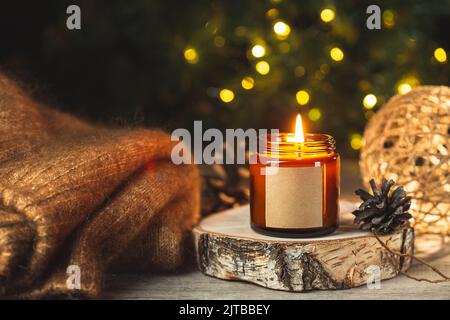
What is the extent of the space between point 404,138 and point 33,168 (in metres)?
0.69

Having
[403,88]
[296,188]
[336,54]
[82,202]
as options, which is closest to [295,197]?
[296,188]

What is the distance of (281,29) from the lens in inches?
65.9

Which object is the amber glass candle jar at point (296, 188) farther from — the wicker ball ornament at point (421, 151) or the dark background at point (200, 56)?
the dark background at point (200, 56)

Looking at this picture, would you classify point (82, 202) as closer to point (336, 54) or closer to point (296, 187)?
point (296, 187)

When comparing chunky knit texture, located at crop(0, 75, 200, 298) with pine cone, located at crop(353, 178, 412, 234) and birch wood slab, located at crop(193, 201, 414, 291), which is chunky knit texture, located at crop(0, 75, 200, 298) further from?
pine cone, located at crop(353, 178, 412, 234)

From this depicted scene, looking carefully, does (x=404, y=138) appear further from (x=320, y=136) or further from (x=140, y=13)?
(x=140, y=13)

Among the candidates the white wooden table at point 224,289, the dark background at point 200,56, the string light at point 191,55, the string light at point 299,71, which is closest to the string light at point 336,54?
the dark background at point 200,56

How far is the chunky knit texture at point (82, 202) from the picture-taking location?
31.8 inches

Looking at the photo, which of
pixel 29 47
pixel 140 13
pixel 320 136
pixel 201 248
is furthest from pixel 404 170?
pixel 29 47

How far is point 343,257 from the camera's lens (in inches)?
35.3

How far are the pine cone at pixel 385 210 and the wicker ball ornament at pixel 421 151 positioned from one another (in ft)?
0.54

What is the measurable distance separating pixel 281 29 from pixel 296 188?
872mm

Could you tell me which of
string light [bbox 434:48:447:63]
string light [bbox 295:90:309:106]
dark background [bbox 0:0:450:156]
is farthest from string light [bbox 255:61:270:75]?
string light [bbox 434:48:447:63]

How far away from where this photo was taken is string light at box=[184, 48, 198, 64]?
1.77m
